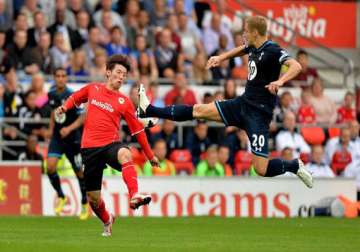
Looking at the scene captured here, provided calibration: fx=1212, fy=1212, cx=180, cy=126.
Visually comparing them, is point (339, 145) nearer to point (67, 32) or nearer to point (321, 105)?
point (321, 105)

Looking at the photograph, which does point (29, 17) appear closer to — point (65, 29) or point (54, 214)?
point (65, 29)

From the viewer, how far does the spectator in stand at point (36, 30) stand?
26500 millimetres

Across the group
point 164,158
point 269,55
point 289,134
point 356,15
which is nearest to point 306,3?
point 356,15

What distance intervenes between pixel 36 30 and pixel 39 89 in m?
2.08

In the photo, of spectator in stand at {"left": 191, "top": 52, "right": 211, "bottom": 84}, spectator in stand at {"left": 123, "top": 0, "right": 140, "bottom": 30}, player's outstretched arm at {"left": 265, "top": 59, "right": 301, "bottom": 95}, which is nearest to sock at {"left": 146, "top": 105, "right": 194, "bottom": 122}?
player's outstretched arm at {"left": 265, "top": 59, "right": 301, "bottom": 95}

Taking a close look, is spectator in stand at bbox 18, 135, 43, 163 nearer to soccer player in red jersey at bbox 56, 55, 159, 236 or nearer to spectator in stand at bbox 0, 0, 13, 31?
spectator in stand at bbox 0, 0, 13, 31

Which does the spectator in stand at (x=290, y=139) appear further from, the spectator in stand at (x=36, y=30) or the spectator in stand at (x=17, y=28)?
the spectator in stand at (x=17, y=28)

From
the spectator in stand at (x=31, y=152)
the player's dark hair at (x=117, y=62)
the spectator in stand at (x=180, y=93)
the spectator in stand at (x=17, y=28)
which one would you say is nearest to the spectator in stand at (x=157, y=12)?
the spectator in stand at (x=180, y=93)

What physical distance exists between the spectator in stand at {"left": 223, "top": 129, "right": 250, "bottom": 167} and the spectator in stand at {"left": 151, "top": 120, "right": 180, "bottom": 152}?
1142mm

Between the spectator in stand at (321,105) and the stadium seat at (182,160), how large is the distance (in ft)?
13.1

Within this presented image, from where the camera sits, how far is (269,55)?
16.4m

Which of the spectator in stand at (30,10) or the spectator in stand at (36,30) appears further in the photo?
the spectator in stand at (30,10)

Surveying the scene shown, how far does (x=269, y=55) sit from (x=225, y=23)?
1427 centimetres

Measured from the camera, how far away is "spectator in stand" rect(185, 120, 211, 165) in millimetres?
25984
